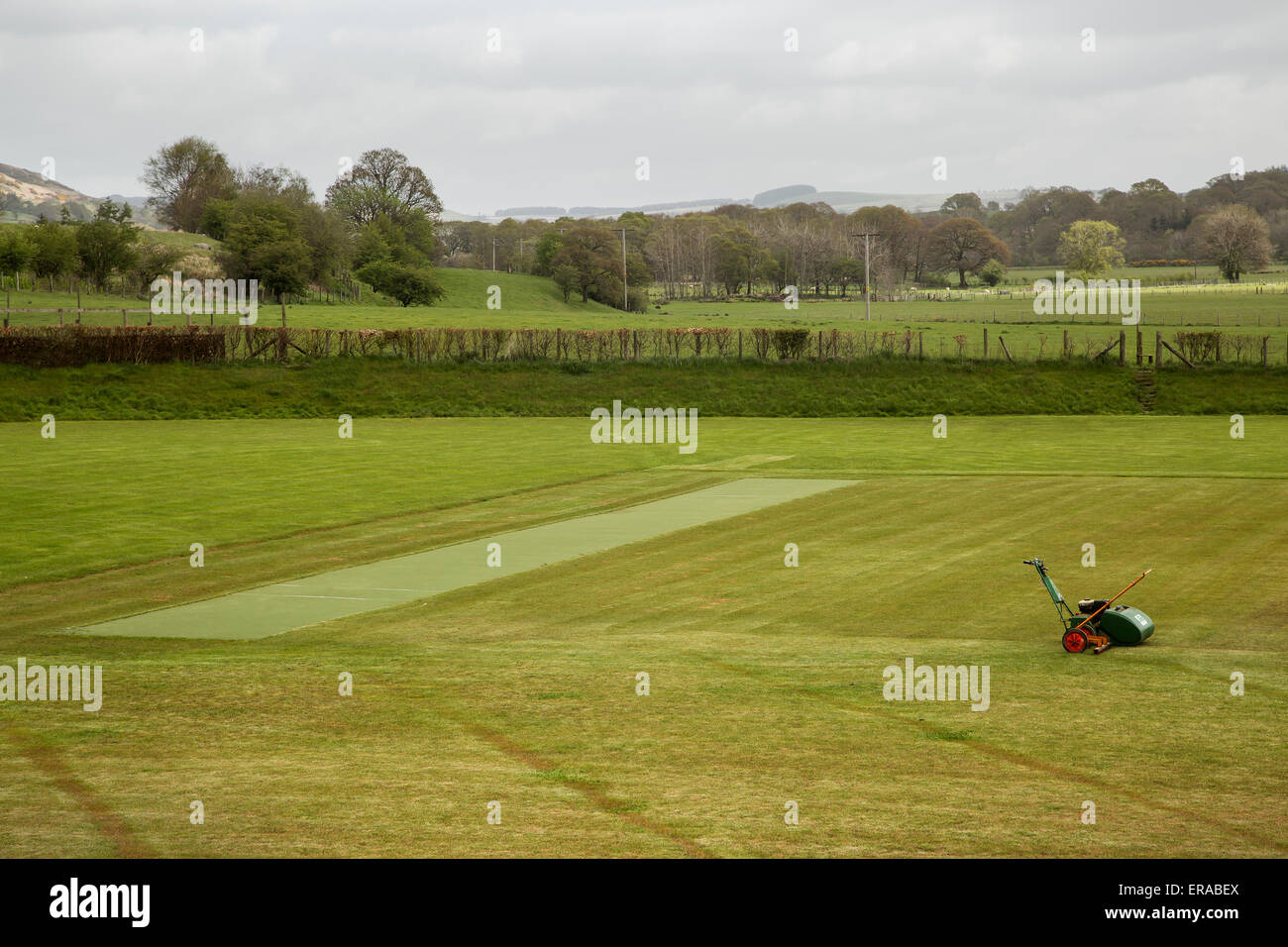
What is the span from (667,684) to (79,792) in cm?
573

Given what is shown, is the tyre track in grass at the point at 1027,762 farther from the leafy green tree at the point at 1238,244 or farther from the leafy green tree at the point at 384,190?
the leafy green tree at the point at 1238,244

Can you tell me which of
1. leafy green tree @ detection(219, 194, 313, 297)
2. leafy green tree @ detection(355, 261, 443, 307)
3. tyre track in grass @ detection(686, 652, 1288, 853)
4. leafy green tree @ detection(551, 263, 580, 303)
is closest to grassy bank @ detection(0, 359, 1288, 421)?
leafy green tree @ detection(219, 194, 313, 297)

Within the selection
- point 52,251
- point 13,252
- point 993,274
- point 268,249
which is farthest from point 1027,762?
point 993,274

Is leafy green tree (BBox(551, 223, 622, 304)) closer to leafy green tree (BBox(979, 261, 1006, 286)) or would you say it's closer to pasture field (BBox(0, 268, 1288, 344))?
pasture field (BBox(0, 268, 1288, 344))

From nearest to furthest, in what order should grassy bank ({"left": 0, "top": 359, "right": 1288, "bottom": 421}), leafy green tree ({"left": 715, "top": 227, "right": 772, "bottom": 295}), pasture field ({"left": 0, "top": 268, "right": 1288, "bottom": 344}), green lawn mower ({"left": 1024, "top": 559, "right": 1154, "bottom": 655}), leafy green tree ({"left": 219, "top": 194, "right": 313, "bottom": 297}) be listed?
1. green lawn mower ({"left": 1024, "top": 559, "right": 1154, "bottom": 655})
2. grassy bank ({"left": 0, "top": 359, "right": 1288, "bottom": 421})
3. pasture field ({"left": 0, "top": 268, "right": 1288, "bottom": 344})
4. leafy green tree ({"left": 219, "top": 194, "right": 313, "bottom": 297})
5. leafy green tree ({"left": 715, "top": 227, "right": 772, "bottom": 295})

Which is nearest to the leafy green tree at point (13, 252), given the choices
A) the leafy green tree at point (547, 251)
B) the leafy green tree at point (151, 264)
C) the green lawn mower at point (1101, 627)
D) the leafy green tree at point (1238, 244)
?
the leafy green tree at point (151, 264)

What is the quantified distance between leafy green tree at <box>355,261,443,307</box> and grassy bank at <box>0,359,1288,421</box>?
58385 mm

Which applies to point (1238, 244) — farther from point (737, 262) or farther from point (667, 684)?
point (667, 684)

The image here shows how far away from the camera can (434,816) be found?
336 inches

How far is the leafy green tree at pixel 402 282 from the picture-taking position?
376ft

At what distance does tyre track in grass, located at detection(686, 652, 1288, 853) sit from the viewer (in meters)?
8.16

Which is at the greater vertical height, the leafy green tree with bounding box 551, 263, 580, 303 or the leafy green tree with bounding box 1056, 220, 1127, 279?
the leafy green tree with bounding box 1056, 220, 1127, 279

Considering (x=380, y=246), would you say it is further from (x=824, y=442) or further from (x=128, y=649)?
(x=128, y=649)
